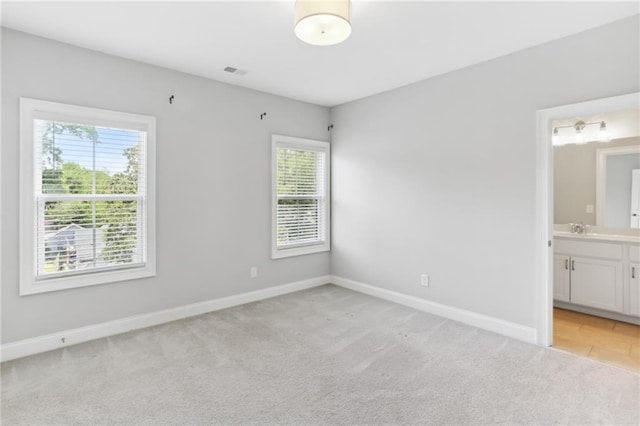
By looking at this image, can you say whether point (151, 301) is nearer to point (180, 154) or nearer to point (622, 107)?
point (180, 154)

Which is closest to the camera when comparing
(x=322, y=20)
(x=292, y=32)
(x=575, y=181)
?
(x=322, y=20)

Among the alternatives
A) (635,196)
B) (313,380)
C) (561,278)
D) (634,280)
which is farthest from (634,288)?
(313,380)

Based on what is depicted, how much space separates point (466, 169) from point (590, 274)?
1.86 meters

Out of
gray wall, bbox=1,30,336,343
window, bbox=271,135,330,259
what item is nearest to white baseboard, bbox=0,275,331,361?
gray wall, bbox=1,30,336,343

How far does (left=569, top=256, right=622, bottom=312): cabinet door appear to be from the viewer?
138 inches

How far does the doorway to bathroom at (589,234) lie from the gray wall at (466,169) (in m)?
0.12

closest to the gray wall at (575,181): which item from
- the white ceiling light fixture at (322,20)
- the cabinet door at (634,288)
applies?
the cabinet door at (634,288)

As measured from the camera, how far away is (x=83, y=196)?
Result: 3.01 m

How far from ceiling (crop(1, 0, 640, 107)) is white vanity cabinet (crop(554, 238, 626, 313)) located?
7.49ft

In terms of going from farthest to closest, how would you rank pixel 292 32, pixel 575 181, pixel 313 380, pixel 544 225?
1. pixel 575 181
2. pixel 544 225
3. pixel 292 32
4. pixel 313 380

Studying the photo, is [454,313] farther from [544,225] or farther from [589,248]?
[589,248]

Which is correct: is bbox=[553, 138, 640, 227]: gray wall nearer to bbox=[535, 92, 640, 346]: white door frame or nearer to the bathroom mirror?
the bathroom mirror

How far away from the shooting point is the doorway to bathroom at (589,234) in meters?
2.95

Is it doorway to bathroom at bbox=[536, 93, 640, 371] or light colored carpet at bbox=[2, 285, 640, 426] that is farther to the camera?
doorway to bathroom at bbox=[536, 93, 640, 371]
